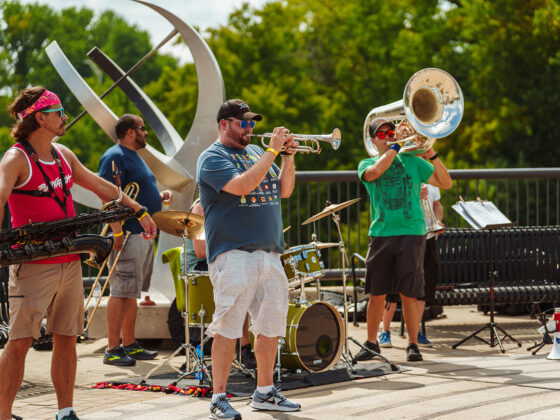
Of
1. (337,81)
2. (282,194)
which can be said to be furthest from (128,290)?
(337,81)

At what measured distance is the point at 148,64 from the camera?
169 ft

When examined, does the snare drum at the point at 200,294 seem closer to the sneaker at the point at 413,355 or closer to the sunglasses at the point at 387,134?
the sneaker at the point at 413,355

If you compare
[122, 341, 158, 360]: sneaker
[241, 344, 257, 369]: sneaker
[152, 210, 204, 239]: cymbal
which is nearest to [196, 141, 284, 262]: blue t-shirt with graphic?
[152, 210, 204, 239]: cymbal

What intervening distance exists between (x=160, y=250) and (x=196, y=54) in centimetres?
238

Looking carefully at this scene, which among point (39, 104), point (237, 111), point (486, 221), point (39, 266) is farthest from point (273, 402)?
point (486, 221)

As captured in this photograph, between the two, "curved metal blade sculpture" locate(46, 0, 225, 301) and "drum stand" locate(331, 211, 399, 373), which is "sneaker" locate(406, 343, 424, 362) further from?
"curved metal blade sculpture" locate(46, 0, 225, 301)

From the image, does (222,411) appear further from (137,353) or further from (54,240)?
(137,353)

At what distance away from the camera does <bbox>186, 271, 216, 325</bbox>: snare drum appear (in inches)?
261

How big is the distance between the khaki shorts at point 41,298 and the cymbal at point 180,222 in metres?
1.54

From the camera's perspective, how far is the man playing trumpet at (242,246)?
515 cm

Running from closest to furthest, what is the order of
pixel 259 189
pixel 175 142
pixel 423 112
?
pixel 259 189 < pixel 423 112 < pixel 175 142

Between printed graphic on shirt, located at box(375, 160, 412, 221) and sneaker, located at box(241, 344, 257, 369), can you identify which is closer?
sneaker, located at box(241, 344, 257, 369)

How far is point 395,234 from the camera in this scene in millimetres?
Result: 7301

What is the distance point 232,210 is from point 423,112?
115 inches
